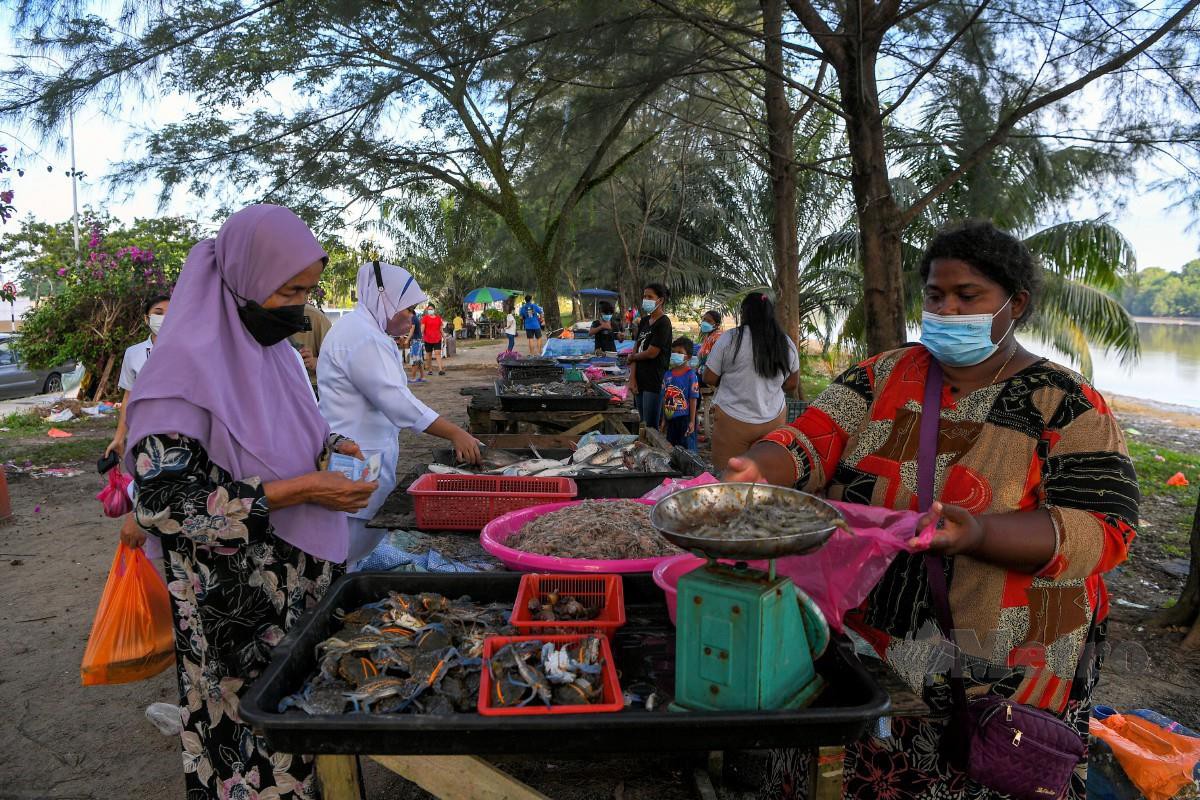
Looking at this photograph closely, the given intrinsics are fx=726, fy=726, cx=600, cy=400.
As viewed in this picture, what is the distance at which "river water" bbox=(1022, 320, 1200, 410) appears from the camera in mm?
21134

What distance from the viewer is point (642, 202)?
70.4ft

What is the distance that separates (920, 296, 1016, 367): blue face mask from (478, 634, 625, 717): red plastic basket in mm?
1111

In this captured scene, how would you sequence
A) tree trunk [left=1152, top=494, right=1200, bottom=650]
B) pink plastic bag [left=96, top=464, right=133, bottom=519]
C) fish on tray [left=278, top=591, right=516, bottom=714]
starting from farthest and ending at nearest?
tree trunk [left=1152, top=494, right=1200, bottom=650] < pink plastic bag [left=96, top=464, right=133, bottom=519] < fish on tray [left=278, top=591, right=516, bottom=714]

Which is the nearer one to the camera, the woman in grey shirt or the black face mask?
the black face mask

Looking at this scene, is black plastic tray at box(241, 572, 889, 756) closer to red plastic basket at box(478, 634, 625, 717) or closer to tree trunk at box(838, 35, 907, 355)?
red plastic basket at box(478, 634, 625, 717)

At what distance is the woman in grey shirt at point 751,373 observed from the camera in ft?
17.1

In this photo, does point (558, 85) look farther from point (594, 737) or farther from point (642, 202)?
point (642, 202)

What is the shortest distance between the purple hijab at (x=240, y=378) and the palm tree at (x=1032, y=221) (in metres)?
4.21

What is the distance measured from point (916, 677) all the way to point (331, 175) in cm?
747

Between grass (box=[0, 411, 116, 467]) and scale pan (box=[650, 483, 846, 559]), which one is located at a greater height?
scale pan (box=[650, 483, 846, 559])

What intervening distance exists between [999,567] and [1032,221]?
19.9 feet

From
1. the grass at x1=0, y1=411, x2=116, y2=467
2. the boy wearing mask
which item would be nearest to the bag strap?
the grass at x1=0, y1=411, x2=116, y2=467

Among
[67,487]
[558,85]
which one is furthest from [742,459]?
[67,487]

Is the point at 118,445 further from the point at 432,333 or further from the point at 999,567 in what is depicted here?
the point at 432,333
